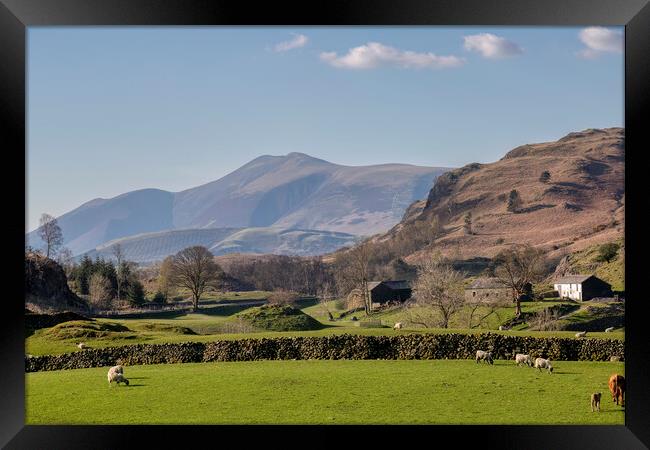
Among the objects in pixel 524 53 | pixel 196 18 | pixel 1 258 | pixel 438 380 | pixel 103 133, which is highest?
pixel 524 53

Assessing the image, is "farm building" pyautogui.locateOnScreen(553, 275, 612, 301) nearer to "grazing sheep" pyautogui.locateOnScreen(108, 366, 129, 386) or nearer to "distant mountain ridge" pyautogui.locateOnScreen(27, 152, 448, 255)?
"grazing sheep" pyautogui.locateOnScreen(108, 366, 129, 386)

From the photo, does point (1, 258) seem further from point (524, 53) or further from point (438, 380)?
point (524, 53)

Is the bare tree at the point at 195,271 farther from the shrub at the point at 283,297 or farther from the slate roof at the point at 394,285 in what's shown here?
the slate roof at the point at 394,285

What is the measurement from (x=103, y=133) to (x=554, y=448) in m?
35.6

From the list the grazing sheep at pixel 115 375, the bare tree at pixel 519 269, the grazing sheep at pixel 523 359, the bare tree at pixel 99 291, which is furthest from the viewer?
the bare tree at pixel 519 269

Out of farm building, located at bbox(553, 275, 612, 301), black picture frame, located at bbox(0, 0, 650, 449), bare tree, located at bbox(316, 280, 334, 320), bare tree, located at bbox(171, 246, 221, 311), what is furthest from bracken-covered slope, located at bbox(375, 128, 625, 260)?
black picture frame, located at bbox(0, 0, 650, 449)

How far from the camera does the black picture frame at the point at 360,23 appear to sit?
703cm

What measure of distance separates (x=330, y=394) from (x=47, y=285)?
17903mm

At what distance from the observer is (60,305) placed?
2744 cm

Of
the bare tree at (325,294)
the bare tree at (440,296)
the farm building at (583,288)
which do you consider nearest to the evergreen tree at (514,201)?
the bare tree at (325,294)

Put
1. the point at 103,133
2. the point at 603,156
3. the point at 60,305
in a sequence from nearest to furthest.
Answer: the point at 60,305 < the point at 103,133 < the point at 603,156

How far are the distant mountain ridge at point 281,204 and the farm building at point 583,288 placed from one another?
1481 inches

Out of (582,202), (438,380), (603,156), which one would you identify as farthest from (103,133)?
(603,156)

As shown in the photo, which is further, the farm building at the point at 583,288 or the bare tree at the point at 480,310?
the farm building at the point at 583,288
